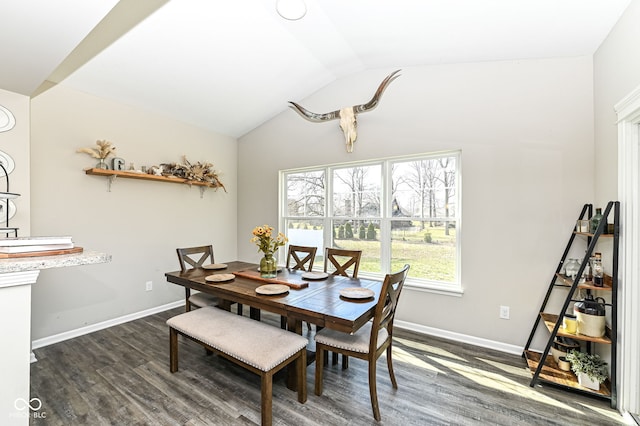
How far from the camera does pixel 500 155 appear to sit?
2799mm

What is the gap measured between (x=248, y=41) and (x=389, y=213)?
2.44 meters

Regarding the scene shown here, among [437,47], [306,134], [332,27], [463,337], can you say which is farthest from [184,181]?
[463,337]

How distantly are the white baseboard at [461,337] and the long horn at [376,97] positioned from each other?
2.51m

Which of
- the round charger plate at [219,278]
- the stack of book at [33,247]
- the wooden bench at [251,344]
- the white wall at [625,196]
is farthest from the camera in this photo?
the round charger plate at [219,278]

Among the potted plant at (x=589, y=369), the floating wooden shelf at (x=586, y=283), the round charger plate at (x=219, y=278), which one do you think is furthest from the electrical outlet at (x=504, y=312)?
the round charger plate at (x=219, y=278)

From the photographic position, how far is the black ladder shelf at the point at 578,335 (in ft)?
6.45

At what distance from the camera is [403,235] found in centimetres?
344

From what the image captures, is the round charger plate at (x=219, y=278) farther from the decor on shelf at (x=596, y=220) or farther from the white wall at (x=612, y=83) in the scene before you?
the white wall at (x=612, y=83)

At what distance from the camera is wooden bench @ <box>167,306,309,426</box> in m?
1.75

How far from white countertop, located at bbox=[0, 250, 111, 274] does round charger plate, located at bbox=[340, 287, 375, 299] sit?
1.52 metres

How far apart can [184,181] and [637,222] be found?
4434mm

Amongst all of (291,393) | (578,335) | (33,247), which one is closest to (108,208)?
(33,247)

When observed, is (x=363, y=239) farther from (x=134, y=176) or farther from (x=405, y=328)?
(x=134, y=176)

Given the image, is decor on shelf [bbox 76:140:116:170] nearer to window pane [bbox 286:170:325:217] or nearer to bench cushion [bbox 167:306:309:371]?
bench cushion [bbox 167:306:309:371]
